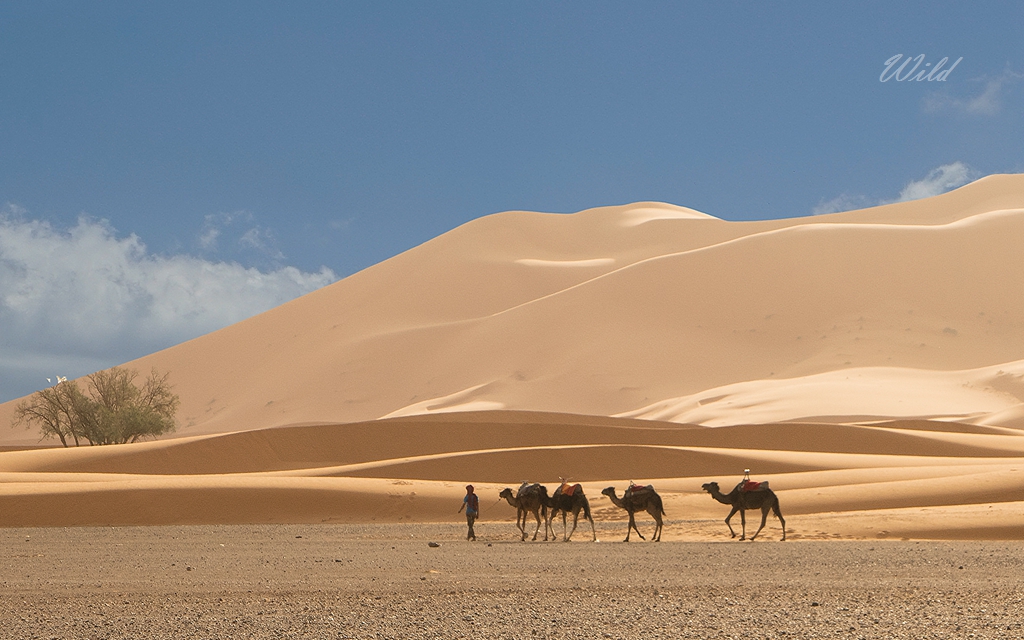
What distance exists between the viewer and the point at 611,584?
12.4 metres

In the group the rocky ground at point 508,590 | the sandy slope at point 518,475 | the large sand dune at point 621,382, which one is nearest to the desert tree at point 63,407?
the large sand dune at point 621,382

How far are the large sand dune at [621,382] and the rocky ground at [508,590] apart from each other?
4866mm

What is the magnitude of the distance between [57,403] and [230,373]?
56123 millimetres

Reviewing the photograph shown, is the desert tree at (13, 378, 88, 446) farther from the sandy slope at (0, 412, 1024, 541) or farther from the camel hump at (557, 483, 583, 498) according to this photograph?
the camel hump at (557, 483, 583, 498)

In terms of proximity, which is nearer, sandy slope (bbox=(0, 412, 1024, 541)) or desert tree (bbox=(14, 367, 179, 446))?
sandy slope (bbox=(0, 412, 1024, 541))

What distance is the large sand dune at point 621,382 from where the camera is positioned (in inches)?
1003

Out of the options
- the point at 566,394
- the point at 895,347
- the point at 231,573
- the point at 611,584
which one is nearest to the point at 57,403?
the point at 566,394

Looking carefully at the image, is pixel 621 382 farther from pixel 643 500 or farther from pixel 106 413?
pixel 643 500

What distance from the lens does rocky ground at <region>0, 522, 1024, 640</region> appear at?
941 centimetres

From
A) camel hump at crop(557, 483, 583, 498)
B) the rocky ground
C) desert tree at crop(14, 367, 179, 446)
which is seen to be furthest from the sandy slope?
desert tree at crop(14, 367, 179, 446)

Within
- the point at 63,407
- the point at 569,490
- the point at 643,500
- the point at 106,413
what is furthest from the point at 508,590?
the point at 63,407

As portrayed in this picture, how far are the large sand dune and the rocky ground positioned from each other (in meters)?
4.87

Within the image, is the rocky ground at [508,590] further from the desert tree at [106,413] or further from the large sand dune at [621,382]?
the desert tree at [106,413]

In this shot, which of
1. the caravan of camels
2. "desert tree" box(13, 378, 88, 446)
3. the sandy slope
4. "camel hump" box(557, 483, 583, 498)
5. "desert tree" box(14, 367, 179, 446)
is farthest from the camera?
"desert tree" box(13, 378, 88, 446)
